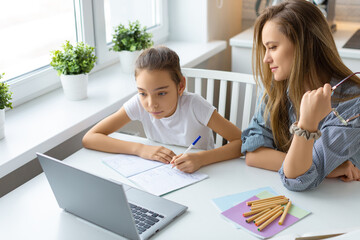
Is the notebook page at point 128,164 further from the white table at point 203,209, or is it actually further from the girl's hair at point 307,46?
the girl's hair at point 307,46

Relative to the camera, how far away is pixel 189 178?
131 centimetres

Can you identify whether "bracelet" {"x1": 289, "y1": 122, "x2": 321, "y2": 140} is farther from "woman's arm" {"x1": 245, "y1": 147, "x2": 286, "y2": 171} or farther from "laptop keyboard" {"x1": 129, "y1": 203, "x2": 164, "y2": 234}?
"laptop keyboard" {"x1": 129, "y1": 203, "x2": 164, "y2": 234}

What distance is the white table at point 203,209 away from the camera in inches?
41.9

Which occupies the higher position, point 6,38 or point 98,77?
point 6,38

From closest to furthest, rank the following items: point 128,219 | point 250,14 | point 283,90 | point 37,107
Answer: point 128,219 → point 283,90 → point 37,107 → point 250,14

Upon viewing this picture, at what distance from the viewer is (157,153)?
55.8 inches

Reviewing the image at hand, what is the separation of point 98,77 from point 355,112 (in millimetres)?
1209

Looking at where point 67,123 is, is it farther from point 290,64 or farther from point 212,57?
point 212,57

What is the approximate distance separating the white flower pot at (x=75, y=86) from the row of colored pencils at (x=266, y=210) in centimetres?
89

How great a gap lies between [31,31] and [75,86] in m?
0.28

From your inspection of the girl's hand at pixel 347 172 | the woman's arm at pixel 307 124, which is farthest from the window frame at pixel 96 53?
the girl's hand at pixel 347 172

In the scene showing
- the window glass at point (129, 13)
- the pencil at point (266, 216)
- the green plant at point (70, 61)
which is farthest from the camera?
the window glass at point (129, 13)

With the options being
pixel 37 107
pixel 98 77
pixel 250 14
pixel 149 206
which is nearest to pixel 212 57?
pixel 250 14

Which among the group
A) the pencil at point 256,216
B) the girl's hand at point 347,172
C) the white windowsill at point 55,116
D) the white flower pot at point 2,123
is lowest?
the pencil at point 256,216
